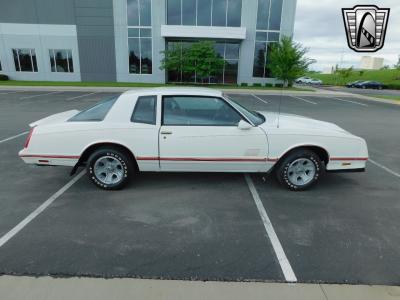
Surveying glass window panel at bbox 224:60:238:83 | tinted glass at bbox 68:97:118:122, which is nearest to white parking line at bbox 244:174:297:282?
tinted glass at bbox 68:97:118:122

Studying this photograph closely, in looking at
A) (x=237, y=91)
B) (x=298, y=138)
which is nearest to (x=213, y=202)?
(x=298, y=138)

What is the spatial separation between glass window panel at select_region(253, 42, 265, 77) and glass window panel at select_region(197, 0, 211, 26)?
5457mm

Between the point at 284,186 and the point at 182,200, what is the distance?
1643 mm

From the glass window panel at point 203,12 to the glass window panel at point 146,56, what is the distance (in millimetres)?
5498

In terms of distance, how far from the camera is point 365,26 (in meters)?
6.44

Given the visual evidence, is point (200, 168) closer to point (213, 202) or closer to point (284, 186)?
point (213, 202)

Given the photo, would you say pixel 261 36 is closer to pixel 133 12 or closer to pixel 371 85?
pixel 133 12

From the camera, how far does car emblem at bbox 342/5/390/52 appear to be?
6.23 meters

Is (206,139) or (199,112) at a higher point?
(199,112)

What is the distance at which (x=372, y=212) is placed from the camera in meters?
3.77

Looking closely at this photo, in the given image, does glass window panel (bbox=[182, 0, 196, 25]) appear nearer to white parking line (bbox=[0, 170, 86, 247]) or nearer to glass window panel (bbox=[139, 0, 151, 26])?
glass window panel (bbox=[139, 0, 151, 26])

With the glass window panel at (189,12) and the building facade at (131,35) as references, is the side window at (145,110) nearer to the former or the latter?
the building facade at (131,35)

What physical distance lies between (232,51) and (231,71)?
1.96 meters

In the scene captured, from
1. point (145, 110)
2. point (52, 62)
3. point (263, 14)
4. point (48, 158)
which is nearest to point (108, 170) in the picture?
point (48, 158)
